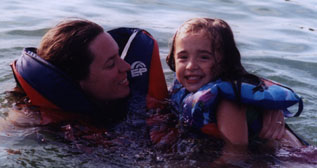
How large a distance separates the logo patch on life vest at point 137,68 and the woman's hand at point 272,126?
1.31 metres

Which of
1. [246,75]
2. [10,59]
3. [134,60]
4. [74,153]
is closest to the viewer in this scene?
[74,153]

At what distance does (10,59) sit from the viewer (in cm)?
640

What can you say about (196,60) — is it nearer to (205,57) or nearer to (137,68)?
(205,57)

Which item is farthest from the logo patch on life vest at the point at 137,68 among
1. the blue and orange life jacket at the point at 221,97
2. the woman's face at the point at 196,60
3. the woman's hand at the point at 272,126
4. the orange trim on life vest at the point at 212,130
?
the woman's hand at the point at 272,126

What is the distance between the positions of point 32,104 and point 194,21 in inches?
61.7

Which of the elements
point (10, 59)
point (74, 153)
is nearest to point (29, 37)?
point (10, 59)

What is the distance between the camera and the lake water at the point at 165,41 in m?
3.86

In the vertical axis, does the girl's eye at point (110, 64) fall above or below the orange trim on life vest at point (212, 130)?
above

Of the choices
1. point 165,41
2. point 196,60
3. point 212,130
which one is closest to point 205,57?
point 196,60

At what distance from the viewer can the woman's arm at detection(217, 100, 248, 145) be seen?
12.7 ft

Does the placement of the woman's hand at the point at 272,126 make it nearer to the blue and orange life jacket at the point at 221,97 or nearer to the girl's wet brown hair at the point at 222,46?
the blue and orange life jacket at the point at 221,97

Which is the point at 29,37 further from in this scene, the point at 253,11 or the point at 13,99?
the point at 253,11

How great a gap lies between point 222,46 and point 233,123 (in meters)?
0.74

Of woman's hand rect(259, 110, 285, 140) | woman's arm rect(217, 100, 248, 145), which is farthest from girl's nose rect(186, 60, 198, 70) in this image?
woman's hand rect(259, 110, 285, 140)
